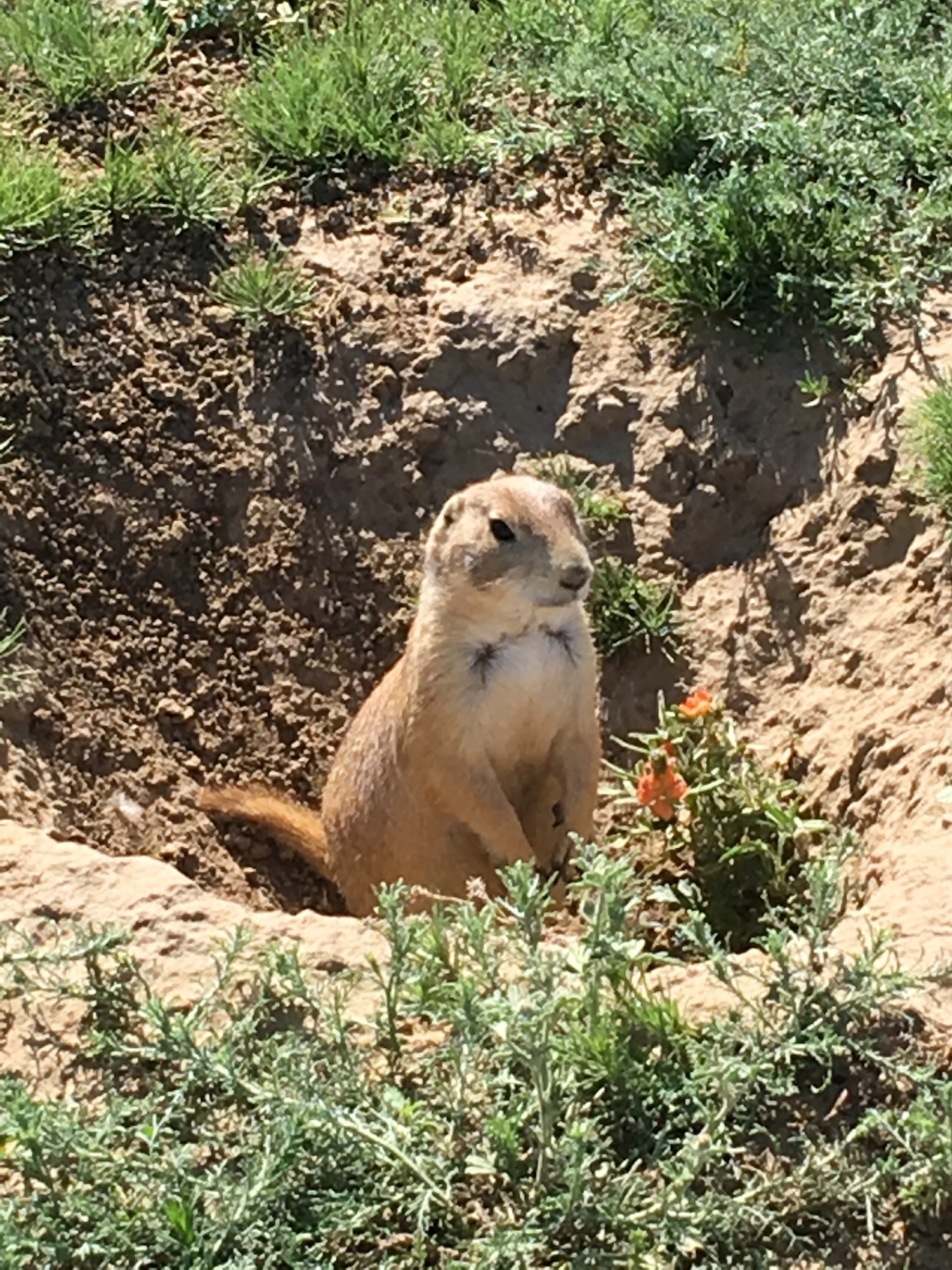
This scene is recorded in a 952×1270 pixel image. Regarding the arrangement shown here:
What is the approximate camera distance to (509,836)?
200 inches

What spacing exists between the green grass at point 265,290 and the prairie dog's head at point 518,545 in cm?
148

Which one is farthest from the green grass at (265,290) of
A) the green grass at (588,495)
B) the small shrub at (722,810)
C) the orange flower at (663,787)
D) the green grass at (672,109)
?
the orange flower at (663,787)

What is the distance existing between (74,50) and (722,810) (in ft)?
13.2

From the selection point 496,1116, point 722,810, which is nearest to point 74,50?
point 722,810

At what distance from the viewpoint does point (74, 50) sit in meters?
6.96

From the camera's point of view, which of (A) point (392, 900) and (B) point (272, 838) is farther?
(B) point (272, 838)

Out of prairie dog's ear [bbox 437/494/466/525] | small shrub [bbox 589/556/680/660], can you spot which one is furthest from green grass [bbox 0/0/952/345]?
prairie dog's ear [bbox 437/494/466/525]

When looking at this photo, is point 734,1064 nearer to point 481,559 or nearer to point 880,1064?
point 880,1064

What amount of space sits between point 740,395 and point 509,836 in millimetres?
1666

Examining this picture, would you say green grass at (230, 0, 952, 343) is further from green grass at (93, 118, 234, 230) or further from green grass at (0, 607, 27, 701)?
green grass at (0, 607, 27, 701)

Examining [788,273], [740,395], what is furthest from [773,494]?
[788,273]

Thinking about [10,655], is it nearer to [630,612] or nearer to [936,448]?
[630,612]

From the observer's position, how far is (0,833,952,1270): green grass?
3.06 meters

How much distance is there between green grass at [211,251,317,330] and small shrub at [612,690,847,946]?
6.93 ft
